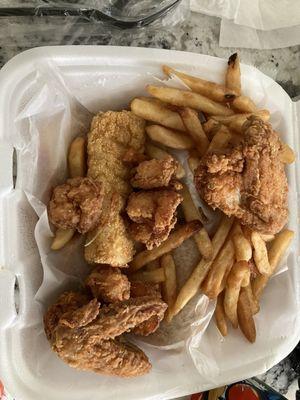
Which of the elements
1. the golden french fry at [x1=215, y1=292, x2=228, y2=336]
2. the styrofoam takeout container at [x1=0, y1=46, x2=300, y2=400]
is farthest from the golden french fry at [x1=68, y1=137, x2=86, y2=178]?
the golden french fry at [x1=215, y1=292, x2=228, y2=336]

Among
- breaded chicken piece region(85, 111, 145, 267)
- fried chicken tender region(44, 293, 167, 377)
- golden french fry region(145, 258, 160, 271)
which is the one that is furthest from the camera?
golden french fry region(145, 258, 160, 271)

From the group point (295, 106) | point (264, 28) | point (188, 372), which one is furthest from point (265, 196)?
point (264, 28)

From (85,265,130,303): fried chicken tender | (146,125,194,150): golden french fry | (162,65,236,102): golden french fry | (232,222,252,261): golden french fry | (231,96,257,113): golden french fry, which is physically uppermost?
(162,65,236,102): golden french fry

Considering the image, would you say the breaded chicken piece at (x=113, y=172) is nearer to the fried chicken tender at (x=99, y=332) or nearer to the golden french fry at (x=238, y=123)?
the fried chicken tender at (x=99, y=332)

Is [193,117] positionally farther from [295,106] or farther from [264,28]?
[264,28]

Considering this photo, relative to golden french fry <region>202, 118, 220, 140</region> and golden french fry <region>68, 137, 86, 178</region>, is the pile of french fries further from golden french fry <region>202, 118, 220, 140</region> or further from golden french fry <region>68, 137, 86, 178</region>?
golden french fry <region>68, 137, 86, 178</region>

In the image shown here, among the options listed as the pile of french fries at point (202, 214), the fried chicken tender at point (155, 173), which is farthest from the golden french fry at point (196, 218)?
the fried chicken tender at point (155, 173)

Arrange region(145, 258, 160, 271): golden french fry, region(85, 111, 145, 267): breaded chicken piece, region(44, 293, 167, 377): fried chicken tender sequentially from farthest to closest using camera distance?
region(145, 258, 160, 271): golden french fry
region(85, 111, 145, 267): breaded chicken piece
region(44, 293, 167, 377): fried chicken tender

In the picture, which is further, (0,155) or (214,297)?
(214,297)
